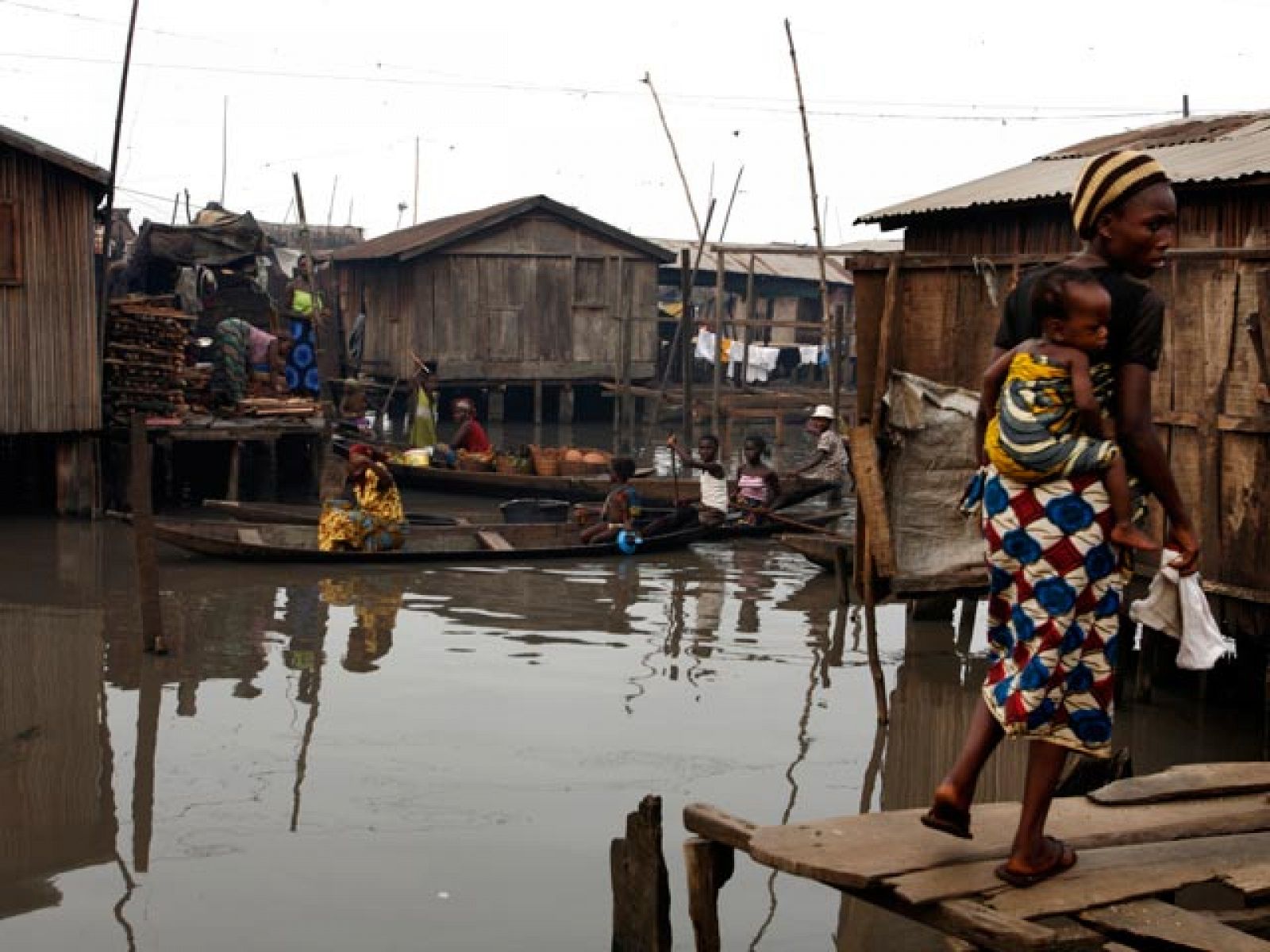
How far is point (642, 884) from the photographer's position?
4637 mm

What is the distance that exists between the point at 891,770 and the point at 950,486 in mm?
1491

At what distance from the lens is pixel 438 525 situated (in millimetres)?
15859

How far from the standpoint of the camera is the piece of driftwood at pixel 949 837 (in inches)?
159

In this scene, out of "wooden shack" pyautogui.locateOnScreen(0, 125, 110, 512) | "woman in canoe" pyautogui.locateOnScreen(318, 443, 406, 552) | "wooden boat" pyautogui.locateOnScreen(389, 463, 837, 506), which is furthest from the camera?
"wooden boat" pyautogui.locateOnScreen(389, 463, 837, 506)

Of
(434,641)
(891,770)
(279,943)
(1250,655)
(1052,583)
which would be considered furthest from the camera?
(434,641)

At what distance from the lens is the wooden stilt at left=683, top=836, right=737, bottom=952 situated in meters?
4.41

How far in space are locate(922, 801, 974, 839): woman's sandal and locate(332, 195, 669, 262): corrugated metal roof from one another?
25.7 metres

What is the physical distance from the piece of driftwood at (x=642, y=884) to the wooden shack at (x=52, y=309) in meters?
12.8

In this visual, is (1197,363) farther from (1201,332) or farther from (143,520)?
(143,520)

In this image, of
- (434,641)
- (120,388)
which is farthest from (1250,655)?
(120,388)

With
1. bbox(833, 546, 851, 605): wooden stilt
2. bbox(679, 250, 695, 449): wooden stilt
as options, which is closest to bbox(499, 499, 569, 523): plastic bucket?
bbox(833, 546, 851, 605): wooden stilt

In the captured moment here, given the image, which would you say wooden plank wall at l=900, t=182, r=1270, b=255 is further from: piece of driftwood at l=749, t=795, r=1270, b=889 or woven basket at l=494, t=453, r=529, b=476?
woven basket at l=494, t=453, r=529, b=476

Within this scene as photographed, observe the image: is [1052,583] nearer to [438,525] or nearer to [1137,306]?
[1137,306]

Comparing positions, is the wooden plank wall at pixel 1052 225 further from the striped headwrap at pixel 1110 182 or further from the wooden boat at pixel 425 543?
the striped headwrap at pixel 1110 182
